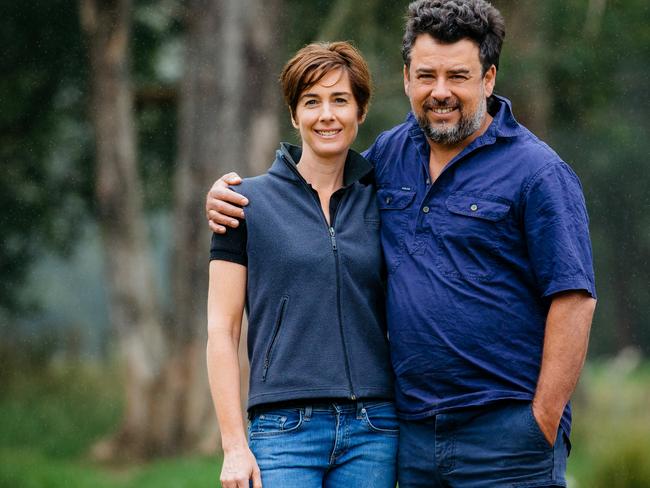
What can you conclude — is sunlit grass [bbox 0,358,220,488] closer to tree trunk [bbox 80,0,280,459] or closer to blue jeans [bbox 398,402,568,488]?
tree trunk [bbox 80,0,280,459]

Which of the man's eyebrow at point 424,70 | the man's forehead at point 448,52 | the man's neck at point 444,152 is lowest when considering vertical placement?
the man's neck at point 444,152

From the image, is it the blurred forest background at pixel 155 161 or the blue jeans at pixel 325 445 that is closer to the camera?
the blue jeans at pixel 325 445

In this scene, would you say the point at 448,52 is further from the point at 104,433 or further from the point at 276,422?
the point at 104,433

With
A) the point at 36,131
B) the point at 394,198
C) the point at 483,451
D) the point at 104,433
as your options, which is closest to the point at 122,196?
the point at 36,131

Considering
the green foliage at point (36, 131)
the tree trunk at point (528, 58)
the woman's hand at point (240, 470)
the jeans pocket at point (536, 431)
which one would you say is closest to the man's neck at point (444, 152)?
the jeans pocket at point (536, 431)

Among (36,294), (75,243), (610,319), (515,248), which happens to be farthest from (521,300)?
(610,319)

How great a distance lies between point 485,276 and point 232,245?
0.84 metres

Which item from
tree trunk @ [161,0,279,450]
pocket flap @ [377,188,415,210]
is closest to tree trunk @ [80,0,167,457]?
tree trunk @ [161,0,279,450]

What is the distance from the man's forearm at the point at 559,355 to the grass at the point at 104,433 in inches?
170

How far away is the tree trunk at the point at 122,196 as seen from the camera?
13.1m

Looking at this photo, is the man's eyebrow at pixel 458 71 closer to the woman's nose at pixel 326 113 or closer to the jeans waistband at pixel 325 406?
the woman's nose at pixel 326 113

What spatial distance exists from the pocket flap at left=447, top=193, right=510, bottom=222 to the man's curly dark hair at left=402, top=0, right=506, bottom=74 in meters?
0.48

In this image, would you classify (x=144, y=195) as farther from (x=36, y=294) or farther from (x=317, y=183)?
(x=317, y=183)

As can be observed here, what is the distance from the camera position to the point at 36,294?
17938mm
